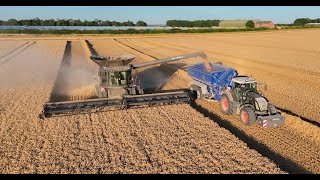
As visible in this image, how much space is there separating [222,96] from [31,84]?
11.5 meters

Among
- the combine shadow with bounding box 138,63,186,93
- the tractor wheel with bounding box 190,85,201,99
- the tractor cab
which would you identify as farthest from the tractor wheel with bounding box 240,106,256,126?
the combine shadow with bounding box 138,63,186,93

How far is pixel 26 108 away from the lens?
42.2 feet

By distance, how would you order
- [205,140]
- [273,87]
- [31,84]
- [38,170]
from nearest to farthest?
[38,170] < [205,140] < [273,87] < [31,84]

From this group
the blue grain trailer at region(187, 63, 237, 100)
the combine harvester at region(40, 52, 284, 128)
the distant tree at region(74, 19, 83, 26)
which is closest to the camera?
the combine harvester at region(40, 52, 284, 128)

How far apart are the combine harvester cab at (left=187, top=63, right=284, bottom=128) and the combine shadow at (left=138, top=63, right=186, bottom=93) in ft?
9.51

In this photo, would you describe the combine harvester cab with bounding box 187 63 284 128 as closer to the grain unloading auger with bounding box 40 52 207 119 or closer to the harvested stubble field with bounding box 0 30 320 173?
the harvested stubble field with bounding box 0 30 320 173

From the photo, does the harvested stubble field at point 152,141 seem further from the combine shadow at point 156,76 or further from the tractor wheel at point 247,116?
the combine shadow at point 156,76

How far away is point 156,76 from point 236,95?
Result: 9458 millimetres

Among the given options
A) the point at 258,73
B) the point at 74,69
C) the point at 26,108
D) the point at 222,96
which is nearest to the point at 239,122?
the point at 222,96

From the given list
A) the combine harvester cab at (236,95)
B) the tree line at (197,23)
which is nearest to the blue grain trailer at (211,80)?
the combine harvester cab at (236,95)

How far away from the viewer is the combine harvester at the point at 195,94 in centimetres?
1049

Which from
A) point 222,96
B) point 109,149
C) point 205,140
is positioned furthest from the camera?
point 222,96

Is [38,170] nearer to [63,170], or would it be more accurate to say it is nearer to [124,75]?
[63,170]

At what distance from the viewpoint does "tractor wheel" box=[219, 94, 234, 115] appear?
11484 mm
